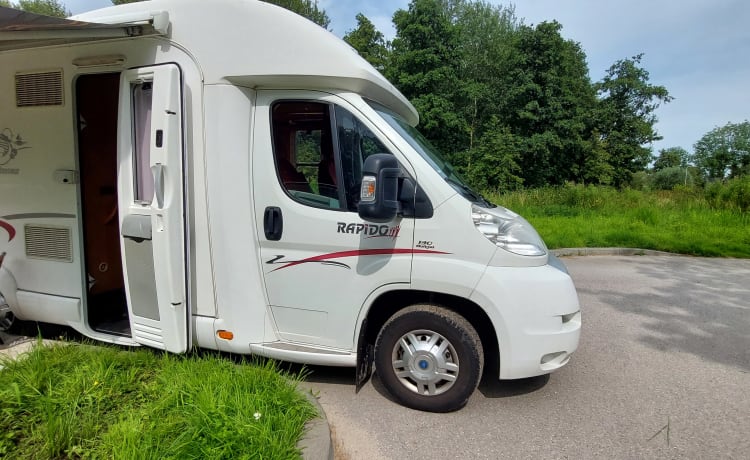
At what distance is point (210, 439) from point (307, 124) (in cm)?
232

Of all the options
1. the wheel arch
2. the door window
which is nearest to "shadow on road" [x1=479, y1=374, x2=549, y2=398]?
the wheel arch

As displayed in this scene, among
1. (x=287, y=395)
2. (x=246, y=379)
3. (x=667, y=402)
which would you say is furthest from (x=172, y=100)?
(x=667, y=402)

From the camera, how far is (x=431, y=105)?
26609 mm

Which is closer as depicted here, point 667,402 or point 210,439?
point 210,439

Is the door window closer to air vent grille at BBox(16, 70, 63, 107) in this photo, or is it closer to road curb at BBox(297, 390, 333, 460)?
air vent grille at BBox(16, 70, 63, 107)

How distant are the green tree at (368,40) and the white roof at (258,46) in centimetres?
2865

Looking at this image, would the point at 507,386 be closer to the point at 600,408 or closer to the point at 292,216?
the point at 600,408

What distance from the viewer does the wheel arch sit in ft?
10.2

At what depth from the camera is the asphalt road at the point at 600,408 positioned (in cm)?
276

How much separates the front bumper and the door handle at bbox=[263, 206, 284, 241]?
1507 mm

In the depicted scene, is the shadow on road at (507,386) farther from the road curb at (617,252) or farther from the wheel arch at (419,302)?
the road curb at (617,252)

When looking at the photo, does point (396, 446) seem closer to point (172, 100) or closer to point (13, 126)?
point (172, 100)

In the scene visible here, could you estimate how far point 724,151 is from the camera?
52.8 meters

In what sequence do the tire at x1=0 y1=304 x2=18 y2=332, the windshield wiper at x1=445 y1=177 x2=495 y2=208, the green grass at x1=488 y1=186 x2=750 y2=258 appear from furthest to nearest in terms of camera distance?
the green grass at x1=488 y1=186 x2=750 y2=258, the tire at x1=0 y1=304 x2=18 y2=332, the windshield wiper at x1=445 y1=177 x2=495 y2=208
